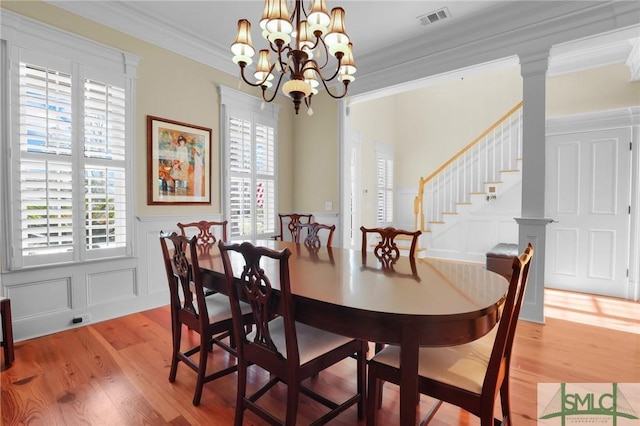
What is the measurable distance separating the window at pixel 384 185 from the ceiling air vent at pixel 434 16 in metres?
3.55

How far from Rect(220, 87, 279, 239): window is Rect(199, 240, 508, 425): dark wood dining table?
2.56 m

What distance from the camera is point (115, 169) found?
319 centimetres

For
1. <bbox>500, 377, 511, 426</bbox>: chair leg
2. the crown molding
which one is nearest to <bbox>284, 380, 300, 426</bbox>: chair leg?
<bbox>500, 377, 511, 426</bbox>: chair leg

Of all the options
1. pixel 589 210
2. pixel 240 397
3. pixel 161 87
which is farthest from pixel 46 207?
pixel 589 210

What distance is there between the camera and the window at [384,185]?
6844 millimetres

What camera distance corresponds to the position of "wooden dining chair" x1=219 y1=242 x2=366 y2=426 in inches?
54.9

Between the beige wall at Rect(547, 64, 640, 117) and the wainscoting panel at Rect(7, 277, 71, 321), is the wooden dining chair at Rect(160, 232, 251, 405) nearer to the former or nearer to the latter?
the wainscoting panel at Rect(7, 277, 71, 321)

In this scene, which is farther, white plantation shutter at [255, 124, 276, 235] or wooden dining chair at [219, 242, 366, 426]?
white plantation shutter at [255, 124, 276, 235]

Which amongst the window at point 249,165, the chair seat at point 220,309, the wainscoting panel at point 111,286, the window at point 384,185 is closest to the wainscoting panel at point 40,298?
the wainscoting panel at point 111,286

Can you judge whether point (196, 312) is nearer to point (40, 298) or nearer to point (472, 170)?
point (40, 298)

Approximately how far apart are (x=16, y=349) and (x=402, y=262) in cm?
312

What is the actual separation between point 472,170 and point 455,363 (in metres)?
5.43

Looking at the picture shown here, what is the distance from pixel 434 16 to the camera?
3221 millimetres

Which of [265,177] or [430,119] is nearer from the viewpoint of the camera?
[265,177]
